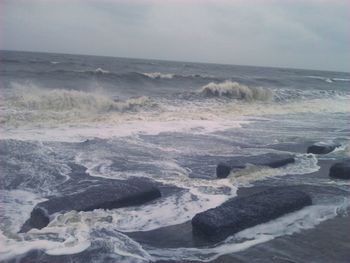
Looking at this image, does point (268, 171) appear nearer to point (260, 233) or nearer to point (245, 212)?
point (245, 212)

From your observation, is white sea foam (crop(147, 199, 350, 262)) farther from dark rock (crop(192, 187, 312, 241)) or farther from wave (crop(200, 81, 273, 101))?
wave (crop(200, 81, 273, 101))

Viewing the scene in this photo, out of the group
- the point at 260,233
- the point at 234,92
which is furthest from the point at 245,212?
the point at 234,92

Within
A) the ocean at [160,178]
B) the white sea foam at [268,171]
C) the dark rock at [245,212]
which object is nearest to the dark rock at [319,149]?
the ocean at [160,178]

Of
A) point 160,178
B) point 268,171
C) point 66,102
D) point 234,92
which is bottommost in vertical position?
point 160,178

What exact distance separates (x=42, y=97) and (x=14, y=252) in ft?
37.7

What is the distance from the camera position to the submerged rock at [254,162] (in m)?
6.75

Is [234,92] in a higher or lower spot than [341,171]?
higher

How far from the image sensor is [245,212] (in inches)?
185

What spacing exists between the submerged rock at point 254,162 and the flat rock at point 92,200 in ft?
4.86

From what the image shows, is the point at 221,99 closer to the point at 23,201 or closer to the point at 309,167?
the point at 309,167

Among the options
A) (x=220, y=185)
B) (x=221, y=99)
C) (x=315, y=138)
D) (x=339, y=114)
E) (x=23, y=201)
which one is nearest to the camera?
(x=23, y=201)

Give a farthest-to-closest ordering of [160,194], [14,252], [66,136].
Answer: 1. [66,136]
2. [160,194]
3. [14,252]

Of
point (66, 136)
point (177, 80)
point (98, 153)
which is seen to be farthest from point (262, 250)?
point (177, 80)

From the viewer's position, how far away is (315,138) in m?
11.0
